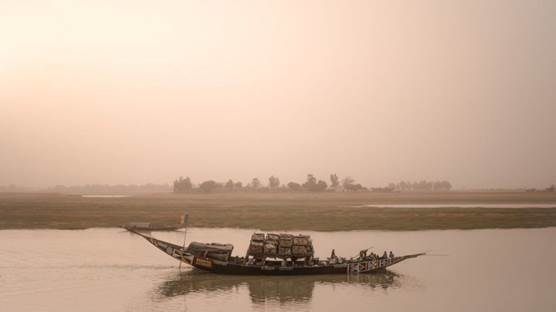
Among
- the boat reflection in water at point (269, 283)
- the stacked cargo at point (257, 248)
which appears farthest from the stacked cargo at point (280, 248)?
the boat reflection in water at point (269, 283)

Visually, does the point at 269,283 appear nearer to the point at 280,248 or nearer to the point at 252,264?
the point at 252,264

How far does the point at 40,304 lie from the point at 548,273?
89.5ft

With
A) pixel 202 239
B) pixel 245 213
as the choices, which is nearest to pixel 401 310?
pixel 202 239

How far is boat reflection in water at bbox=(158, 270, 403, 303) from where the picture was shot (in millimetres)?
25453

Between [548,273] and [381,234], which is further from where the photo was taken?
[381,234]

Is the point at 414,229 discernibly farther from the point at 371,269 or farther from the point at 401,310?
the point at 401,310

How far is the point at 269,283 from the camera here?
92.2 ft

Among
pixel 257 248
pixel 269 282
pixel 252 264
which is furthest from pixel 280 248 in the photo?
pixel 269 282

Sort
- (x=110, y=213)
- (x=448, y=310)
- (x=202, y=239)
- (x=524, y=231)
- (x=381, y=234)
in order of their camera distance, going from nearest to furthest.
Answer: (x=448, y=310)
(x=202, y=239)
(x=381, y=234)
(x=524, y=231)
(x=110, y=213)

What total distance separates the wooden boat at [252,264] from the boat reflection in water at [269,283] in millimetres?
321

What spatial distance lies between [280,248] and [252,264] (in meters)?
1.76

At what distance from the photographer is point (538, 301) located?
24.3 metres

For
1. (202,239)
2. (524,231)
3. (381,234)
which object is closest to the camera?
(202,239)

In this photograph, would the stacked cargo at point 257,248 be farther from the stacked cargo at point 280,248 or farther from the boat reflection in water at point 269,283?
the boat reflection in water at point 269,283
